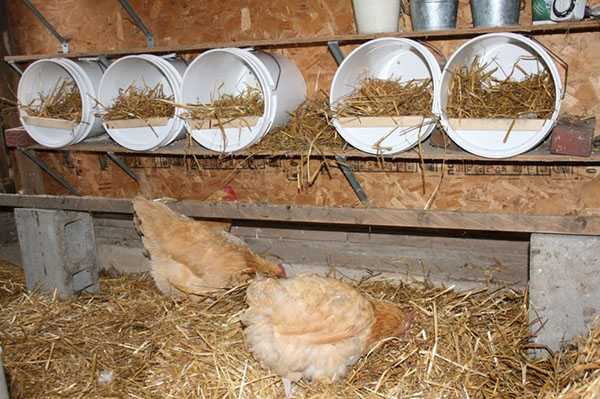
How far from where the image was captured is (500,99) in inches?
99.3

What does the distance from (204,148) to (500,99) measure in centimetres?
154

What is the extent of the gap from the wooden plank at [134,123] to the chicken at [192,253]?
0.44 meters

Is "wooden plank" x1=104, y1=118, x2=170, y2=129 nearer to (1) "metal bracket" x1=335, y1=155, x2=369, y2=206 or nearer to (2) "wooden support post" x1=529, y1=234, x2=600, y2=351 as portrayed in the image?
(1) "metal bracket" x1=335, y1=155, x2=369, y2=206

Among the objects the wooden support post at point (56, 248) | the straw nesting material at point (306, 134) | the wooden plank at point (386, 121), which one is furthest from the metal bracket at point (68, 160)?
the wooden plank at point (386, 121)

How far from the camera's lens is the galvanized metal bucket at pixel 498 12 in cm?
245

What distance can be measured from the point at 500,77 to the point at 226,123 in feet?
4.51

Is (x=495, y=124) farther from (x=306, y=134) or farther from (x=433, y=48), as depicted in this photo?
(x=306, y=134)

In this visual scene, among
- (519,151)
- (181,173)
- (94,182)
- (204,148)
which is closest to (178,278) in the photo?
(204,148)

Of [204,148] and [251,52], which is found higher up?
[251,52]

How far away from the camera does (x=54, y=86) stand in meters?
3.54

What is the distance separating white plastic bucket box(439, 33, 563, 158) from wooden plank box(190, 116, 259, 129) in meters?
0.94

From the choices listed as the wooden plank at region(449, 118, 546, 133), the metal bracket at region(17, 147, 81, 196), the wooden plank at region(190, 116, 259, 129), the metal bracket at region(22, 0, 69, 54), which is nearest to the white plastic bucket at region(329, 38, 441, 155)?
the wooden plank at region(449, 118, 546, 133)

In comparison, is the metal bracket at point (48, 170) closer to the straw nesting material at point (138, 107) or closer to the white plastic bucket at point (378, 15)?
the straw nesting material at point (138, 107)

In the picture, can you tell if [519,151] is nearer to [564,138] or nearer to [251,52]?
[564,138]
